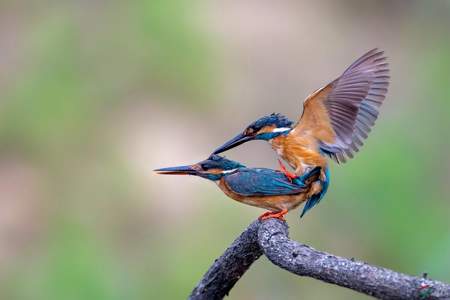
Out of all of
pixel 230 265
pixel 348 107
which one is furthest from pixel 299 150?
pixel 230 265

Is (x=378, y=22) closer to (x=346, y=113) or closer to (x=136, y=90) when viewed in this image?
(x=136, y=90)

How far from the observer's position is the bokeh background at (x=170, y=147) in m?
5.48

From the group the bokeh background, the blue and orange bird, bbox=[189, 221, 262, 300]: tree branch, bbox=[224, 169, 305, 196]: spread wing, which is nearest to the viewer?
bbox=[189, 221, 262, 300]: tree branch

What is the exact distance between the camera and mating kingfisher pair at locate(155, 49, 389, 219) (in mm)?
2537

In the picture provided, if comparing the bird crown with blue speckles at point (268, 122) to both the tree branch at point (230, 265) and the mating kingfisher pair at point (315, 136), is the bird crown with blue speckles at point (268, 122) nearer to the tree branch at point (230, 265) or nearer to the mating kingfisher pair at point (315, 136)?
the mating kingfisher pair at point (315, 136)

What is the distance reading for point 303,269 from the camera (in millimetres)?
2025

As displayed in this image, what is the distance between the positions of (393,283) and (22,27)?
18.4ft

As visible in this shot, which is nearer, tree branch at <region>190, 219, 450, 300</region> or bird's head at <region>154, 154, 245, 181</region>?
tree branch at <region>190, 219, 450, 300</region>

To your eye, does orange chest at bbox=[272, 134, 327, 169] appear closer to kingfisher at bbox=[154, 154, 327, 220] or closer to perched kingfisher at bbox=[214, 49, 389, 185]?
perched kingfisher at bbox=[214, 49, 389, 185]

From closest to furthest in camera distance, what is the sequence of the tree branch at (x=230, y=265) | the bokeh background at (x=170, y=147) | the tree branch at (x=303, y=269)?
the tree branch at (x=303, y=269)
the tree branch at (x=230, y=265)
the bokeh background at (x=170, y=147)

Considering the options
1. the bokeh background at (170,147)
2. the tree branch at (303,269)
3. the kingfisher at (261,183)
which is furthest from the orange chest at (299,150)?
the bokeh background at (170,147)

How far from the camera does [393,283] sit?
185 cm

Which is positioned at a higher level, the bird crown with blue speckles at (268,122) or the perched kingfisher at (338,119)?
the perched kingfisher at (338,119)

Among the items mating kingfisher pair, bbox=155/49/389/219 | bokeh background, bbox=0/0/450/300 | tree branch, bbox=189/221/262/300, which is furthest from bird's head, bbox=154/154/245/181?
bokeh background, bbox=0/0/450/300
